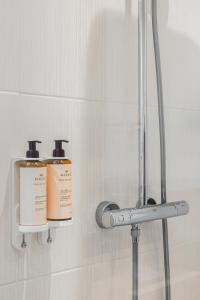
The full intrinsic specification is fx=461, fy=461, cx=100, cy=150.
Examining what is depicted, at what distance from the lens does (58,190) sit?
94 cm

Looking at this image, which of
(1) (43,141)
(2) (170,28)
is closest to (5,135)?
(1) (43,141)

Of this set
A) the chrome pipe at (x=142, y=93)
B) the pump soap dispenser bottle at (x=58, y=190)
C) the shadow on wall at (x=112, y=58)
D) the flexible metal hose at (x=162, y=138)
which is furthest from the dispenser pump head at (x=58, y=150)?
the flexible metal hose at (x=162, y=138)

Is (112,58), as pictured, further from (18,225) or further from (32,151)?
(18,225)

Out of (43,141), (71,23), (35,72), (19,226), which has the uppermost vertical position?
(71,23)

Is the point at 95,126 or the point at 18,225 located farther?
the point at 95,126

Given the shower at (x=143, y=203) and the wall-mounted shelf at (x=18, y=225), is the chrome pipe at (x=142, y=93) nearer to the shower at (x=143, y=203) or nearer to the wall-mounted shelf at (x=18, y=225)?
the shower at (x=143, y=203)

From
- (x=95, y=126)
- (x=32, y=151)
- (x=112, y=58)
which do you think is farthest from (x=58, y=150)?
(x=112, y=58)

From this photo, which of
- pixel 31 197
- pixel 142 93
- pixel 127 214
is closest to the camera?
pixel 31 197

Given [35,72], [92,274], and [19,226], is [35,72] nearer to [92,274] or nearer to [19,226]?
[19,226]

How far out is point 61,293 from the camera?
3.36ft

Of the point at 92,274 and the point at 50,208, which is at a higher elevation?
the point at 50,208

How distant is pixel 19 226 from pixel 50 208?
0.08 meters

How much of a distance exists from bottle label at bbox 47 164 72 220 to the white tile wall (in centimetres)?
7

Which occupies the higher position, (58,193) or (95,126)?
(95,126)
